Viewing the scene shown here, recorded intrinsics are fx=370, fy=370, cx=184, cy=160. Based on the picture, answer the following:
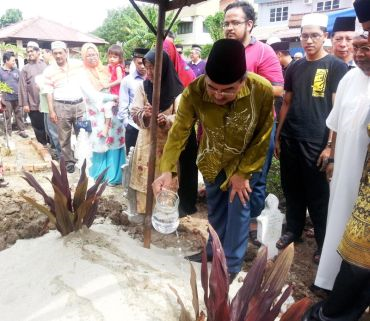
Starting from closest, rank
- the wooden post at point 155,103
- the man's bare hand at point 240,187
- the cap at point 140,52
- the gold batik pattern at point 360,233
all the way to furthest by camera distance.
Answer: the gold batik pattern at point 360,233, the man's bare hand at point 240,187, the wooden post at point 155,103, the cap at point 140,52

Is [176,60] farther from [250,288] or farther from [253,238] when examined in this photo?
[250,288]

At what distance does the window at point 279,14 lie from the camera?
25820 mm

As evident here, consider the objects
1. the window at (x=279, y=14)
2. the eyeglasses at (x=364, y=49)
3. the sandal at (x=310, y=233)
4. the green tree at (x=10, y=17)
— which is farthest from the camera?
the green tree at (x=10, y=17)

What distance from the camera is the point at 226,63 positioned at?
1.95 m

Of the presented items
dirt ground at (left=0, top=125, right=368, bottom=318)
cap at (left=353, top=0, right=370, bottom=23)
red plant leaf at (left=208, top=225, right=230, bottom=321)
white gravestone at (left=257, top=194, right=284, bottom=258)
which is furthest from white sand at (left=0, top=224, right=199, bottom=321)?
cap at (left=353, top=0, right=370, bottom=23)

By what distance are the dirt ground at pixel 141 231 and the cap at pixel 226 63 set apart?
1021 millimetres

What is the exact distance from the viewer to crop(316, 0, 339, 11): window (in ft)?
74.8

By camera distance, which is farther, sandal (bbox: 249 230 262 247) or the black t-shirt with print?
sandal (bbox: 249 230 262 247)

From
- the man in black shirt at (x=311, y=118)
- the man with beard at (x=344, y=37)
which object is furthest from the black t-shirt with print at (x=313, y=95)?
the man with beard at (x=344, y=37)

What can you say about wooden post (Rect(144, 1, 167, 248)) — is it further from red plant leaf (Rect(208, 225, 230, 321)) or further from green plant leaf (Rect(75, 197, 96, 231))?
red plant leaf (Rect(208, 225, 230, 321))

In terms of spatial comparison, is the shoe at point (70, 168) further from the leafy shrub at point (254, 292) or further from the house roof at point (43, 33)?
the house roof at point (43, 33)

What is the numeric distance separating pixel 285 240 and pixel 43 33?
2207 cm

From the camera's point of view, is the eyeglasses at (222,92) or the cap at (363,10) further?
the eyeglasses at (222,92)

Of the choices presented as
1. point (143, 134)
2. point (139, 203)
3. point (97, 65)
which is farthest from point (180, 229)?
point (97, 65)
